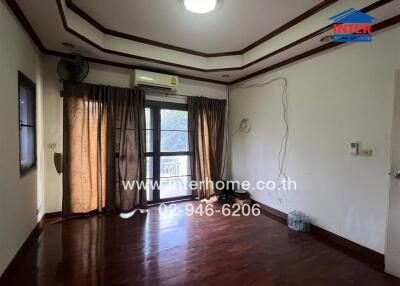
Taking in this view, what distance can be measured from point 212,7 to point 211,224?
9.27ft

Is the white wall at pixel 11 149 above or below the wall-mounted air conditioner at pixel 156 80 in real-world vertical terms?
below

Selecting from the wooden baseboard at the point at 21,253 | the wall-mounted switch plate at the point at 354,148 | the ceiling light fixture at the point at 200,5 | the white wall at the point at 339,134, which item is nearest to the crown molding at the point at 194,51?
the white wall at the point at 339,134

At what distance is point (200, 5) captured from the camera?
2166 millimetres

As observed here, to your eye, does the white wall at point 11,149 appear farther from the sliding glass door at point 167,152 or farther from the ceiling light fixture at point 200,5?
the sliding glass door at point 167,152

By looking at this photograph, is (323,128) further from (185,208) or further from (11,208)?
(11,208)

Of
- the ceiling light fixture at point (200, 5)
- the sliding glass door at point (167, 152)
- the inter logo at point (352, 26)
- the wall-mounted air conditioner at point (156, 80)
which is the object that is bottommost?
the sliding glass door at point (167, 152)

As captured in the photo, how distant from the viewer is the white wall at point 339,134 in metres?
2.12

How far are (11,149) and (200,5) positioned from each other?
2333mm

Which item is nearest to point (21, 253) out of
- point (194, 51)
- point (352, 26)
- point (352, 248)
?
point (194, 51)

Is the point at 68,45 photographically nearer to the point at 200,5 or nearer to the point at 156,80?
the point at 156,80

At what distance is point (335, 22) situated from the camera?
217 cm

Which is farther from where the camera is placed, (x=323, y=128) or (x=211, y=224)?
(x=211, y=224)

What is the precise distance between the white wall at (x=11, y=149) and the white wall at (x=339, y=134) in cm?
335

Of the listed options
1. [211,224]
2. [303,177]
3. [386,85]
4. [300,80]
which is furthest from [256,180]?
[386,85]
